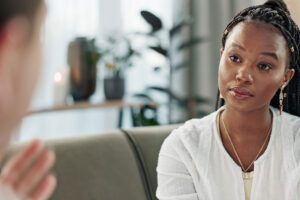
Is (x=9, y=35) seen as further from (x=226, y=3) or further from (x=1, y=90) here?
(x=226, y=3)

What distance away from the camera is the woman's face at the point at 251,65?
1277mm

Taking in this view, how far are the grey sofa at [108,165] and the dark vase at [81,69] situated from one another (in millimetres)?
1106

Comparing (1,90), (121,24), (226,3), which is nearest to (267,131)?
(1,90)

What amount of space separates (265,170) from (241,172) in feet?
0.23

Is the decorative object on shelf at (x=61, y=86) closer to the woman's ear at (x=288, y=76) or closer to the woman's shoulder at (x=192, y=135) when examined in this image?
the woman's shoulder at (x=192, y=135)

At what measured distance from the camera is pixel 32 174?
0.52 m

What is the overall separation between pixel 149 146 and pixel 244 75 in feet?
1.55

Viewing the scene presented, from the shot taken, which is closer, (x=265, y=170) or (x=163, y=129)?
(x=265, y=170)

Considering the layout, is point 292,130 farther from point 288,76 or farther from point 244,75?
point 244,75

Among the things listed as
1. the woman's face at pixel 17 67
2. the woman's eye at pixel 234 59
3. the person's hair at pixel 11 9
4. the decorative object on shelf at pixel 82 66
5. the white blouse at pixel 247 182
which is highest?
the person's hair at pixel 11 9

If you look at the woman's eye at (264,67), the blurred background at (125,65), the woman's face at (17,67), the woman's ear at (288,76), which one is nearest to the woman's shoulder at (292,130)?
the woman's ear at (288,76)

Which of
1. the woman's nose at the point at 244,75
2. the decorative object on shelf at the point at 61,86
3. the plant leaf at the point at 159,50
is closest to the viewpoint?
the woman's nose at the point at 244,75

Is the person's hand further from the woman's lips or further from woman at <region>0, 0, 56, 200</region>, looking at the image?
the woman's lips

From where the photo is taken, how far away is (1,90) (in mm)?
372
